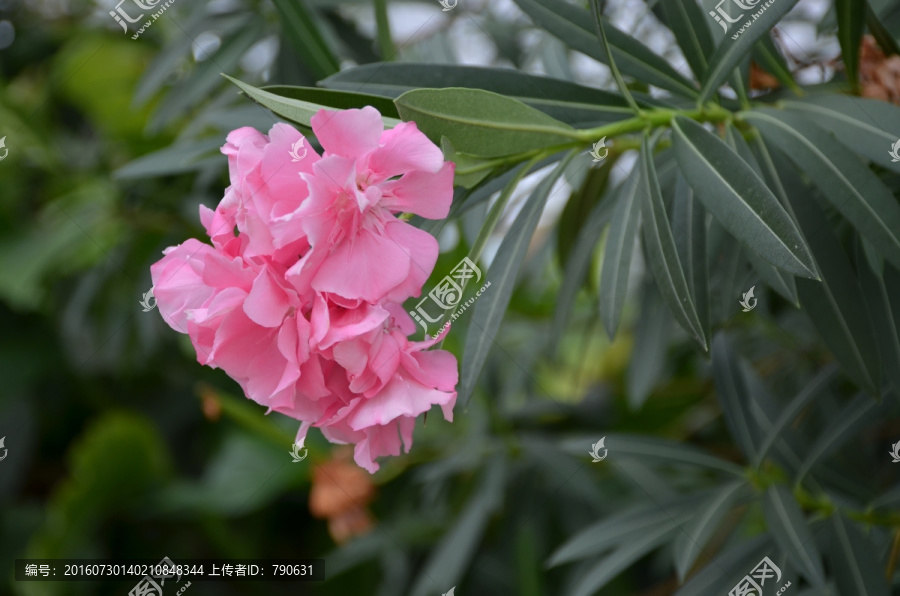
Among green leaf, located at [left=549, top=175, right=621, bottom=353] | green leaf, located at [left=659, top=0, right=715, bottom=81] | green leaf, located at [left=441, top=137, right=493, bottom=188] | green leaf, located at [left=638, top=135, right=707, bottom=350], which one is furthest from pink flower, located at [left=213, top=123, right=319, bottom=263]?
green leaf, located at [left=549, top=175, right=621, bottom=353]

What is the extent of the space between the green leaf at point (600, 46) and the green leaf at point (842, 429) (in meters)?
0.51

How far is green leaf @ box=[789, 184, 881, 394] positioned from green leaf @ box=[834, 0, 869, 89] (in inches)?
7.5

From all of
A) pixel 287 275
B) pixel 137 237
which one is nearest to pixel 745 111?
pixel 287 275

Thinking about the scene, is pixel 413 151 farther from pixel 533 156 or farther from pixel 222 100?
pixel 222 100

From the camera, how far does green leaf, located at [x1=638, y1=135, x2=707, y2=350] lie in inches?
26.3

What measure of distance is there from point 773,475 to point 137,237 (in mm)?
1404

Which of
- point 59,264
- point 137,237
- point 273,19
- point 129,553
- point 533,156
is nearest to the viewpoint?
point 533,156

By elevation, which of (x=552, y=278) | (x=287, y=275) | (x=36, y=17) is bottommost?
(x=552, y=278)

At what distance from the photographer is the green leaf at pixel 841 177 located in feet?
2.25

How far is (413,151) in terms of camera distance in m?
0.57

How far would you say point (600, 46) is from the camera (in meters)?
0.79

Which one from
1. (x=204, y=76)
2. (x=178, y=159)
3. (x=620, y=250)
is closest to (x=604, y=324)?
(x=620, y=250)

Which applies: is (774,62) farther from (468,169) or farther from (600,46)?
(468,169)

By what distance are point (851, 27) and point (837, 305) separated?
0.30m
